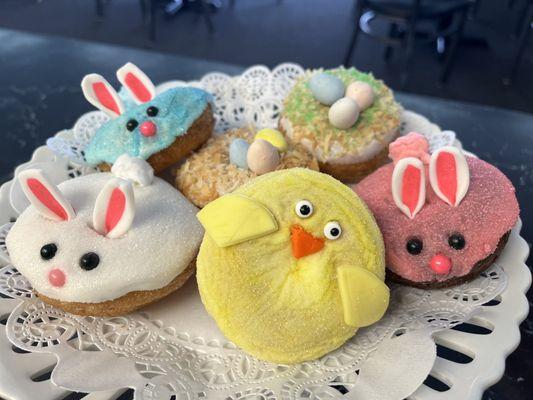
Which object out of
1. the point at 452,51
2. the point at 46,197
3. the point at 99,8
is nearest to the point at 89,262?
the point at 46,197

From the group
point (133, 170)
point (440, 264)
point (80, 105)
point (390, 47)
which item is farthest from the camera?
point (390, 47)

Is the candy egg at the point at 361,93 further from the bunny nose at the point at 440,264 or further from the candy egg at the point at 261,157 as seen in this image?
the bunny nose at the point at 440,264

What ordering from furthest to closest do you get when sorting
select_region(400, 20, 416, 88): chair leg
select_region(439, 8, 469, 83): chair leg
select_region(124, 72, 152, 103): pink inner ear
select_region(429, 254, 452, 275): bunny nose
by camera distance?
select_region(439, 8, 469, 83): chair leg, select_region(400, 20, 416, 88): chair leg, select_region(124, 72, 152, 103): pink inner ear, select_region(429, 254, 452, 275): bunny nose

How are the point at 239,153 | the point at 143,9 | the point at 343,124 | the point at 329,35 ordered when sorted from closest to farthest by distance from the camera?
the point at 239,153 → the point at 343,124 → the point at 143,9 → the point at 329,35

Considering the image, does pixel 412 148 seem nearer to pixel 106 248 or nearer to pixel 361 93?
pixel 361 93

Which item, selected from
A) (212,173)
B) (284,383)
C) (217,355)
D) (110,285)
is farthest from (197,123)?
(284,383)

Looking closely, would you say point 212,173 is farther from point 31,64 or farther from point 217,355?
point 31,64

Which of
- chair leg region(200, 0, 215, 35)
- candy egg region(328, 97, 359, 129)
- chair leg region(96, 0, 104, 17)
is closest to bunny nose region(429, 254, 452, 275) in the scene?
candy egg region(328, 97, 359, 129)

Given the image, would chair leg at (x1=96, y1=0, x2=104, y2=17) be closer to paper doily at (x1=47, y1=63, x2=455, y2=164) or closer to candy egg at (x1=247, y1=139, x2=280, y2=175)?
paper doily at (x1=47, y1=63, x2=455, y2=164)
